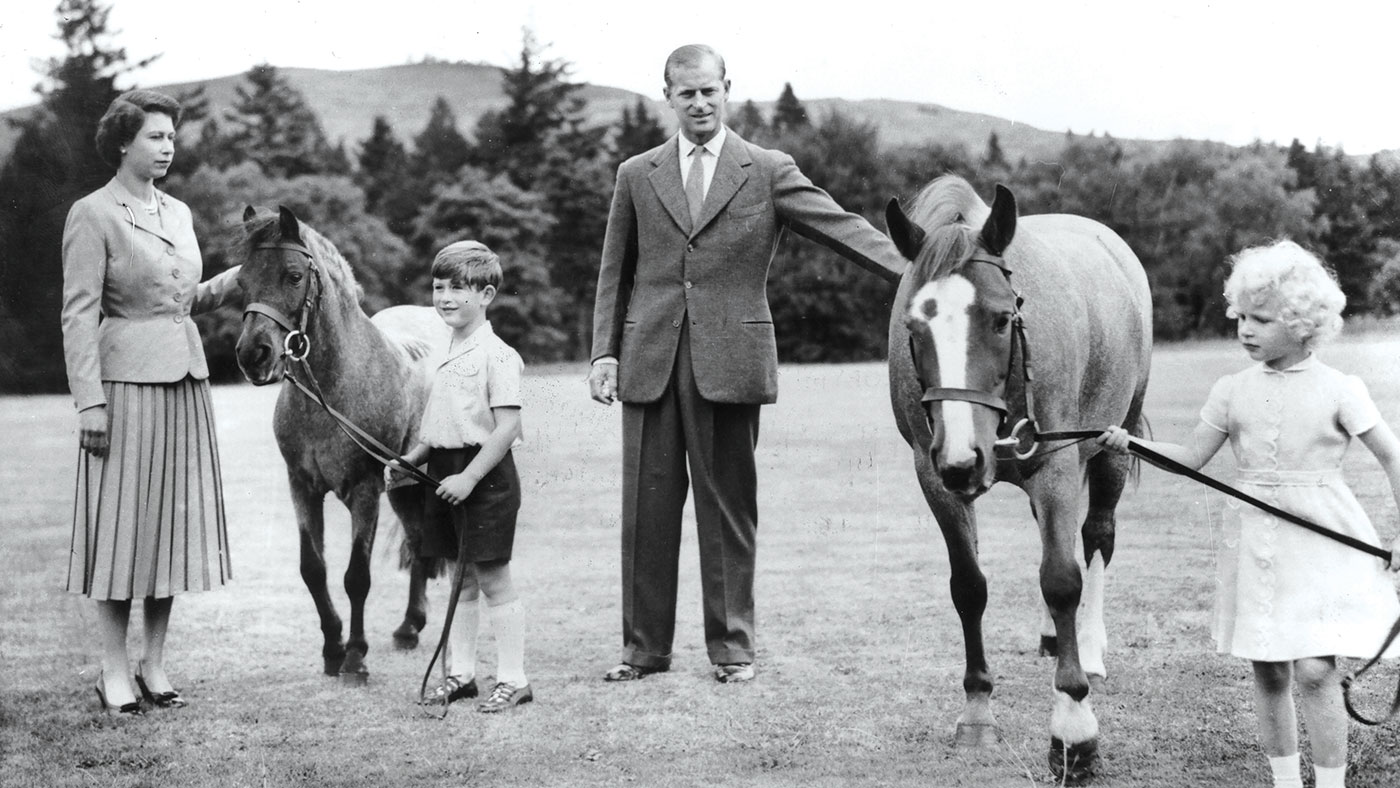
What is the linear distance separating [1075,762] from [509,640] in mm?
2274

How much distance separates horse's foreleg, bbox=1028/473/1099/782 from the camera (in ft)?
12.2

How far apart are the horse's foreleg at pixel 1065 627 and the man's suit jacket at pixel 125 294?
3553mm

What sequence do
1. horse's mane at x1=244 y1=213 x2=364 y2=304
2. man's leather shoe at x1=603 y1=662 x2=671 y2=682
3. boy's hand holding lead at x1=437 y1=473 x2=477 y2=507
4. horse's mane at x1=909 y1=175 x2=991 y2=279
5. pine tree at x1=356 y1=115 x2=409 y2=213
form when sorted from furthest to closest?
pine tree at x1=356 y1=115 x2=409 y2=213 → man's leather shoe at x1=603 y1=662 x2=671 y2=682 → horse's mane at x1=244 y1=213 x2=364 y2=304 → boy's hand holding lead at x1=437 y1=473 x2=477 y2=507 → horse's mane at x1=909 y1=175 x2=991 y2=279

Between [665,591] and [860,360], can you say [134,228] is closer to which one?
[665,591]

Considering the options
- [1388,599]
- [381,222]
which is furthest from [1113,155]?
[381,222]

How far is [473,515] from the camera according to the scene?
15.4 ft

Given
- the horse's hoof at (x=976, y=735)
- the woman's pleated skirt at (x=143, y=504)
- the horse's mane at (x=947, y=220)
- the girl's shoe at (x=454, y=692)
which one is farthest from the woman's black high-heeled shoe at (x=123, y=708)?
the horse's mane at (x=947, y=220)

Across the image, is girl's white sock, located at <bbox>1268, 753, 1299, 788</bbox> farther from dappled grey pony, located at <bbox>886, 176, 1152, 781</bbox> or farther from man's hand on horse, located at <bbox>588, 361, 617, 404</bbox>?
man's hand on horse, located at <bbox>588, 361, 617, 404</bbox>

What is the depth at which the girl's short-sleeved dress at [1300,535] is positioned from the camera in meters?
3.15

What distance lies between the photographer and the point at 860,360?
52.5 feet

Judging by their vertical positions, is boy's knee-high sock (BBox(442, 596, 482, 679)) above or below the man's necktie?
below

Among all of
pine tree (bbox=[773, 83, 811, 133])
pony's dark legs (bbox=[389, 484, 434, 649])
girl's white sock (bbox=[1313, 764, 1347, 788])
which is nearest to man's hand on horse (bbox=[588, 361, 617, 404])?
pony's dark legs (bbox=[389, 484, 434, 649])

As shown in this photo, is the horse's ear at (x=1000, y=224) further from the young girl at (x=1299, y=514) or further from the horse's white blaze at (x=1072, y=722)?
the horse's white blaze at (x=1072, y=722)

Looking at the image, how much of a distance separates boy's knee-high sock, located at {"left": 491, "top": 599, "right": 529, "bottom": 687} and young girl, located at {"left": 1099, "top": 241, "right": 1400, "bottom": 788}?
2.52 meters
